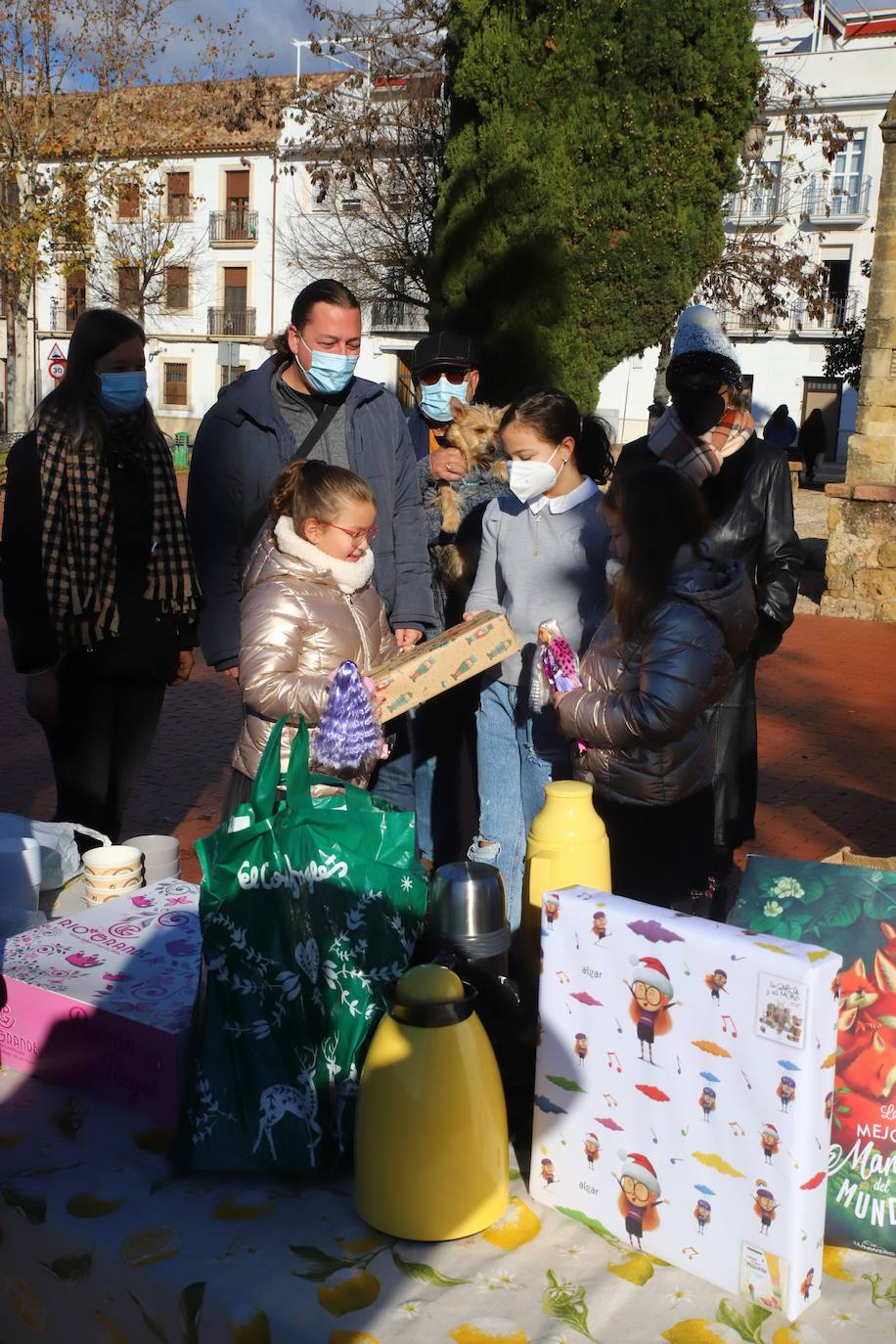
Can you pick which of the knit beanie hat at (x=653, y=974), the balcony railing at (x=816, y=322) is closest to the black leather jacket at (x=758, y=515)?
the knit beanie hat at (x=653, y=974)

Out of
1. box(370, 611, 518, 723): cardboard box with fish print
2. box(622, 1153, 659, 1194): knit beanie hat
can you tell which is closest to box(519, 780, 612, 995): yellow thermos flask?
box(622, 1153, 659, 1194): knit beanie hat

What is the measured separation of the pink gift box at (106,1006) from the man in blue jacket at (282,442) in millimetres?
1240

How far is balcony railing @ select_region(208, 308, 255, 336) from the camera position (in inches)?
1700

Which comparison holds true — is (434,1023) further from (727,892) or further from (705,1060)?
(727,892)

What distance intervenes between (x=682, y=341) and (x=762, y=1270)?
102 inches

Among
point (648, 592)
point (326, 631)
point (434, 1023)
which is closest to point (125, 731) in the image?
point (326, 631)

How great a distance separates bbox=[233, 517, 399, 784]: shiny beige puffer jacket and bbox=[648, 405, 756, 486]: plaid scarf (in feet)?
3.20

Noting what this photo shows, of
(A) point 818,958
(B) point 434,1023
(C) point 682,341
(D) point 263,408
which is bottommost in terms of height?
(B) point 434,1023

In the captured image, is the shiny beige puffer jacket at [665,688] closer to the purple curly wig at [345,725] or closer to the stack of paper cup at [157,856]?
the purple curly wig at [345,725]

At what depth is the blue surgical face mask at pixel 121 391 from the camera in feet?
10.4

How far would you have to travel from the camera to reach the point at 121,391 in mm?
3199

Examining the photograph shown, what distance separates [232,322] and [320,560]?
141 ft

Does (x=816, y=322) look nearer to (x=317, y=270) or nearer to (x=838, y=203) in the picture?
(x=838, y=203)

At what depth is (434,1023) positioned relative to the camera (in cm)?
153
